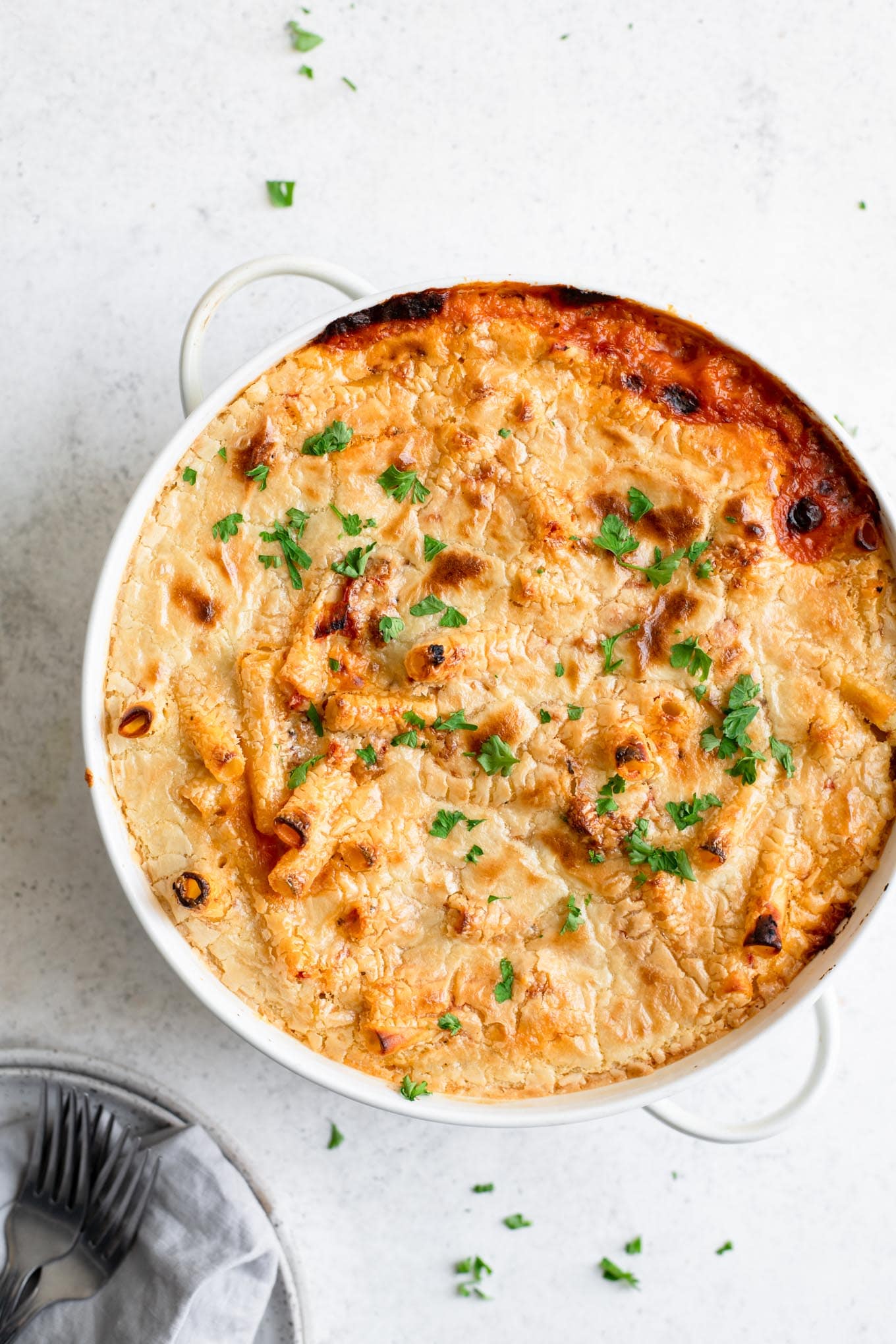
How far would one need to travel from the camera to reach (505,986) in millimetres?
2891

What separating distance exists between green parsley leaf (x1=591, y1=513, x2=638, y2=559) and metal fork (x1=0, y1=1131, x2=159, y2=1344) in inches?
85.5

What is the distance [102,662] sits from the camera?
2893 millimetres

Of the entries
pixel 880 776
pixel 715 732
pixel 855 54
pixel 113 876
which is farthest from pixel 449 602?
pixel 855 54

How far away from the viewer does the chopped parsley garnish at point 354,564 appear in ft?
9.53

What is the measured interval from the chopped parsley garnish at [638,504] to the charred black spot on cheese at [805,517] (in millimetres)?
376

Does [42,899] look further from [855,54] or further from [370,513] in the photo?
[855,54]

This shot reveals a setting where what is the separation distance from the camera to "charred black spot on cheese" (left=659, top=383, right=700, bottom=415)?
9.83 ft

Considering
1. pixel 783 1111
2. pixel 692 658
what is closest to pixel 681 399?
pixel 692 658

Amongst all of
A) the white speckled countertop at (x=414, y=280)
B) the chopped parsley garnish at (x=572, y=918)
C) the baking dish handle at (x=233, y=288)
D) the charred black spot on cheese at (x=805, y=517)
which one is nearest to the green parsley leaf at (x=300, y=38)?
the white speckled countertop at (x=414, y=280)

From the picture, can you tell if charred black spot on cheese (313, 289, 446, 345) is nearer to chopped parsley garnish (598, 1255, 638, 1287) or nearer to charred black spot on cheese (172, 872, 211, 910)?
charred black spot on cheese (172, 872, 211, 910)

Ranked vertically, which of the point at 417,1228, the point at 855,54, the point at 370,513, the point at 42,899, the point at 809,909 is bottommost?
the point at 417,1228

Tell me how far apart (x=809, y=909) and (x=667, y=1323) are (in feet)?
5.57

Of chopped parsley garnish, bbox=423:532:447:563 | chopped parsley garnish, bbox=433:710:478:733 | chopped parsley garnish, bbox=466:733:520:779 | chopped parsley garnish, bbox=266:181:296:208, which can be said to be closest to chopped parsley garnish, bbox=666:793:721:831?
chopped parsley garnish, bbox=466:733:520:779

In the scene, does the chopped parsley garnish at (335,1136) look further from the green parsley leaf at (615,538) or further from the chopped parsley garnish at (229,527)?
the green parsley leaf at (615,538)
